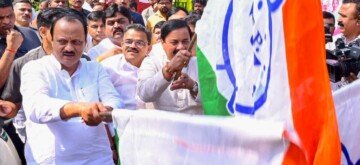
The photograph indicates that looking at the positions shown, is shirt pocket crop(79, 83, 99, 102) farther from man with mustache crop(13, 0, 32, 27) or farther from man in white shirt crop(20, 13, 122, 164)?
man with mustache crop(13, 0, 32, 27)

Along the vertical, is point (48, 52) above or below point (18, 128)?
above

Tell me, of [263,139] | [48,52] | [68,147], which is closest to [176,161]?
[263,139]

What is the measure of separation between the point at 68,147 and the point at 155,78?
31.1 inches

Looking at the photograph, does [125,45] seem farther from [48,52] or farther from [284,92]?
[284,92]

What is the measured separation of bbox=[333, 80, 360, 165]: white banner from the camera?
2426mm

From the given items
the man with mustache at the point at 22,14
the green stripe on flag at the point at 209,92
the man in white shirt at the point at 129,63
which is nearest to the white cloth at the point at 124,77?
the man in white shirt at the point at 129,63

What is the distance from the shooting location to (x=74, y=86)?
3.59 m

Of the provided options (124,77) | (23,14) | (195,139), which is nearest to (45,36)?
(124,77)

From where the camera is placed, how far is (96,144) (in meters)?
3.60

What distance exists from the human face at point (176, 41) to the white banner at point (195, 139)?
1.80 metres

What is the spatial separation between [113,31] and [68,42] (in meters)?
2.70

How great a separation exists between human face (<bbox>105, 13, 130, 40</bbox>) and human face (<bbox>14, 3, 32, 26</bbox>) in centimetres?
106

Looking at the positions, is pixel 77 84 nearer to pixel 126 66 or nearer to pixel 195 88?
pixel 195 88

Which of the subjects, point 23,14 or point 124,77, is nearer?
point 124,77
